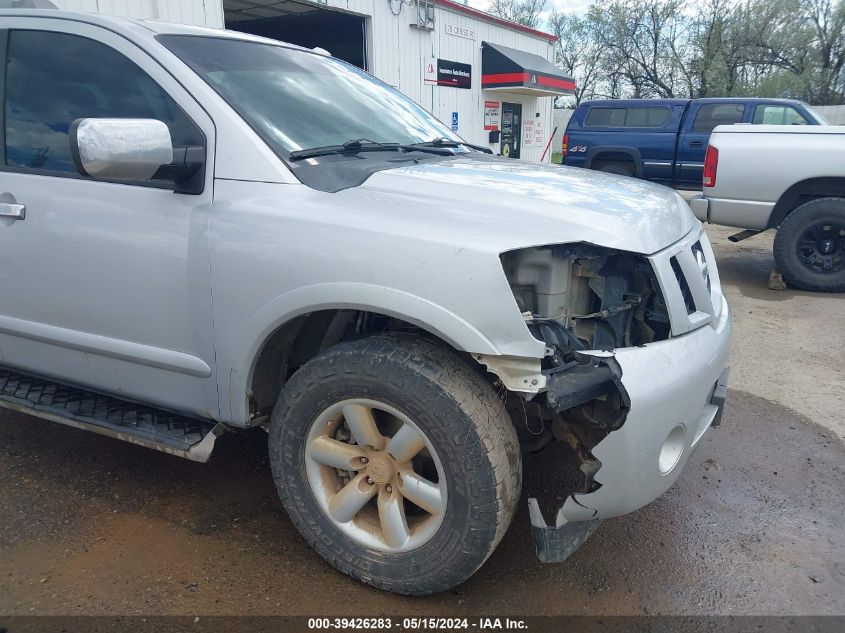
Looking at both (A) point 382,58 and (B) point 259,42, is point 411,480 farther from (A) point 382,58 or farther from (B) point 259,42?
(A) point 382,58

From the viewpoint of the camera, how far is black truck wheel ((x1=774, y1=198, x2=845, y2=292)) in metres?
6.39

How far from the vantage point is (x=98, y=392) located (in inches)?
109

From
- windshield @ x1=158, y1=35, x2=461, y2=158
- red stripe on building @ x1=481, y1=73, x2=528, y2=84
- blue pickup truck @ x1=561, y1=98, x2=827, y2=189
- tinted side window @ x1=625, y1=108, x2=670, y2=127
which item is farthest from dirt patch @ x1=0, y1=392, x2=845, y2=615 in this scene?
red stripe on building @ x1=481, y1=73, x2=528, y2=84

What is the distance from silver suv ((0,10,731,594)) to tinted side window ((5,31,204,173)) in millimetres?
11

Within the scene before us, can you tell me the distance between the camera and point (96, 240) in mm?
2463

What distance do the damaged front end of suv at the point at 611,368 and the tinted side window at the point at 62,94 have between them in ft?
4.92

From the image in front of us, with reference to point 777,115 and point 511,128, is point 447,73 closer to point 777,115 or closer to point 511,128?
point 511,128

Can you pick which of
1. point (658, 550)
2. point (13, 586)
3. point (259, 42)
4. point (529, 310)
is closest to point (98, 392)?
point (13, 586)

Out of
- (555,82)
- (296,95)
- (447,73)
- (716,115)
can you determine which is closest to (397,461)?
(296,95)

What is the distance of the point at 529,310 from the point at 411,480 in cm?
68

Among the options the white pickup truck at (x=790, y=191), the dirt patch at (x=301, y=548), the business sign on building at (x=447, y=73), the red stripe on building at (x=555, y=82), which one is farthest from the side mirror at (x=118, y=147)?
the red stripe on building at (x=555, y=82)

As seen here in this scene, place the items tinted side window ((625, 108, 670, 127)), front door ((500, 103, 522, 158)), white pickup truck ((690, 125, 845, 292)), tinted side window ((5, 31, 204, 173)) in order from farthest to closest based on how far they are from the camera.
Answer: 1. front door ((500, 103, 522, 158))
2. tinted side window ((625, 108, 670, 127))
3. white pickup truck ((690, 125, 845, 292))
4. tinted side window ((5, 31, 204, 173))

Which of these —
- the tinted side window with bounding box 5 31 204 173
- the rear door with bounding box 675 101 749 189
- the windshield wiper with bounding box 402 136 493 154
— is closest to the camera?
the tinted side window with bounding box 5 31 204 173

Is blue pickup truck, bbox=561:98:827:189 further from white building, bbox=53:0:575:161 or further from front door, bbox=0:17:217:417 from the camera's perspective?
front door, bbox=0:17:217:417
